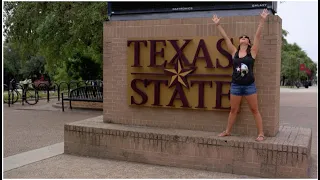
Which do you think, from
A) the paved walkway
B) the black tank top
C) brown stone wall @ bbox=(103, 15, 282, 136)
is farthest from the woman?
the paved walkway

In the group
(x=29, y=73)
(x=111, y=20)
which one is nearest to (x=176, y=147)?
(x=111, y=20)

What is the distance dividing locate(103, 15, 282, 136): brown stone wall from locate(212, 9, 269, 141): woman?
202 millimetres

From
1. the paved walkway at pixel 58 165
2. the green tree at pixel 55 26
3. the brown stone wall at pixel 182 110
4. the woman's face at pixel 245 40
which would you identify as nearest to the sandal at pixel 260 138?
the brown stone wall at pixel 182 110

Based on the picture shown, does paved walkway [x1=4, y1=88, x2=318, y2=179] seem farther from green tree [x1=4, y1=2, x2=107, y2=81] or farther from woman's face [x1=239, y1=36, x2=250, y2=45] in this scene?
green tree [x1=4, y1=2, x2=107, y2=81]

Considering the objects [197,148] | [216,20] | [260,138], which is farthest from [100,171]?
[216,20]

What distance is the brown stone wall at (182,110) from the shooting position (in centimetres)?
542

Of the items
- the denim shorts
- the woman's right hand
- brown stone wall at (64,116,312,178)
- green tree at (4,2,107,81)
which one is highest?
green tree at (4,2,107,81)

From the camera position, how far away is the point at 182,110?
6.05 meters

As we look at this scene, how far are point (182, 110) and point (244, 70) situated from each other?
1.31 m

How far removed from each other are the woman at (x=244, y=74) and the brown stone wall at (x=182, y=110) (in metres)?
0.20

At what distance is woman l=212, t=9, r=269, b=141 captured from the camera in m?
5.21

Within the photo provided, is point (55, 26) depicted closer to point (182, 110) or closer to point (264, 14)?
point (182, 110)

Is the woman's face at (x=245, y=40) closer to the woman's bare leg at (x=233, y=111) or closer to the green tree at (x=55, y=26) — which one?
the woman's bare leg at (x=233, y=111)

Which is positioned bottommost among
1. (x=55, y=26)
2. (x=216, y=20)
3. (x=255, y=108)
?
(x=255, y=108)
